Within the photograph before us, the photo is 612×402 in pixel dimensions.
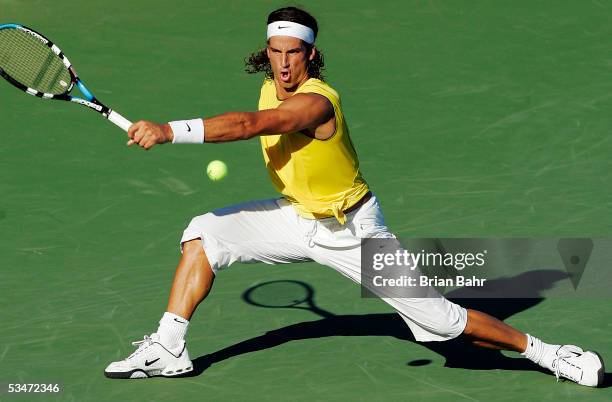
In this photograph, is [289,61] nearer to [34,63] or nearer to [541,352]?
[34,63]

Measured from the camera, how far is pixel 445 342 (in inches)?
353

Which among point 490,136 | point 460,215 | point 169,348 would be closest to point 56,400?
point 169,348

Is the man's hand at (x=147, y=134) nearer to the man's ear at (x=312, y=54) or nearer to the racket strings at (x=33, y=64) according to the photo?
the man's ear at (x=312, y=54)

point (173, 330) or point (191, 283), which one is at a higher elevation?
point (191, 283)

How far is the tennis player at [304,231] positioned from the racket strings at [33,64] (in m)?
1.42

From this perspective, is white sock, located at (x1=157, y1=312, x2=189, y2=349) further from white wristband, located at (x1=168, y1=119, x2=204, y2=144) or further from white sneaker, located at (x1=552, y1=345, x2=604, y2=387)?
white sneaker, located at (x1=552, y1=345, x2=604, y2=387)

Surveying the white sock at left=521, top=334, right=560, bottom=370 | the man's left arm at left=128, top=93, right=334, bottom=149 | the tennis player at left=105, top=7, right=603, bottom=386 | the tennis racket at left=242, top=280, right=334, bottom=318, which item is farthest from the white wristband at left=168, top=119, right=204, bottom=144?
the white sock at left=521, top=334, right=560, bottom=370

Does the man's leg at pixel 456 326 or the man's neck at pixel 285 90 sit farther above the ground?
the man's neck at pixel 285 90

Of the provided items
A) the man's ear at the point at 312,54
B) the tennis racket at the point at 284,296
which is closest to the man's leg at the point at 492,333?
the tennis racket at the point at 284,296

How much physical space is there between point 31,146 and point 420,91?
3.76m

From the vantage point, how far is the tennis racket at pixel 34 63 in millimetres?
8875

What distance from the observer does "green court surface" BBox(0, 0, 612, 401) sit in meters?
8.55

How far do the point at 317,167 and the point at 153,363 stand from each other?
158cm

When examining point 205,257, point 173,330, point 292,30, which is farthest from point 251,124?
point 173,330
